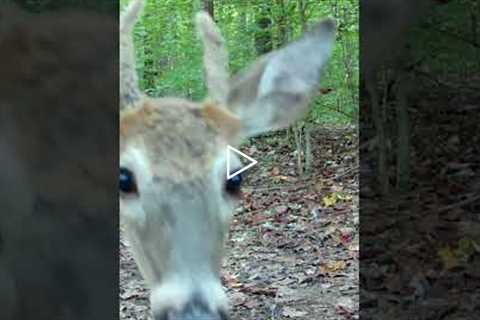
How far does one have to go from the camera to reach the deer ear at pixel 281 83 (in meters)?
1.19

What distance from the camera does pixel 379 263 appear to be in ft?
4.46

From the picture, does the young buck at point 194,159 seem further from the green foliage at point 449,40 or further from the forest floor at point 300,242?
the green foliage at point 449,40

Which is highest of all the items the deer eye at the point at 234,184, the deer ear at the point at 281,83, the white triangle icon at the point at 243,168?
the deer ear at the point at 281,83

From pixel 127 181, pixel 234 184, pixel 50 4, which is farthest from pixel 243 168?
pixel 50 4

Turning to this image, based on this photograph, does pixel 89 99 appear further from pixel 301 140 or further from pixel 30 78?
pixel 301 140

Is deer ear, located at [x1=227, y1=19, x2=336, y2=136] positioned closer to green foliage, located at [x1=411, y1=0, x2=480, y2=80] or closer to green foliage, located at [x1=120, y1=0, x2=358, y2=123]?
green foliage, located at [x1=120, y1=0, x2=358, y2=123]

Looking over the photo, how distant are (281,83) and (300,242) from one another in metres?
0.24

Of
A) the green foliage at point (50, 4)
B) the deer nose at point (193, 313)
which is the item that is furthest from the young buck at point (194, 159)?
the green foliage at point (50, 4)

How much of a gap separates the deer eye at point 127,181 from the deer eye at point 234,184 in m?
0.12

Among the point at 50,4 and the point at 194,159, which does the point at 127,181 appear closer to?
the point at 194,159

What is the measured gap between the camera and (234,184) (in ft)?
3.93

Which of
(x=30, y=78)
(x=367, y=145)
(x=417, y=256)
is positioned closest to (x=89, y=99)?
(x=30, y=78)

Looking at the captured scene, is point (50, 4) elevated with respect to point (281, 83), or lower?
elevated

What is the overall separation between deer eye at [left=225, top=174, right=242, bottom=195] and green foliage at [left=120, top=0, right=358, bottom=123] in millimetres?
133
